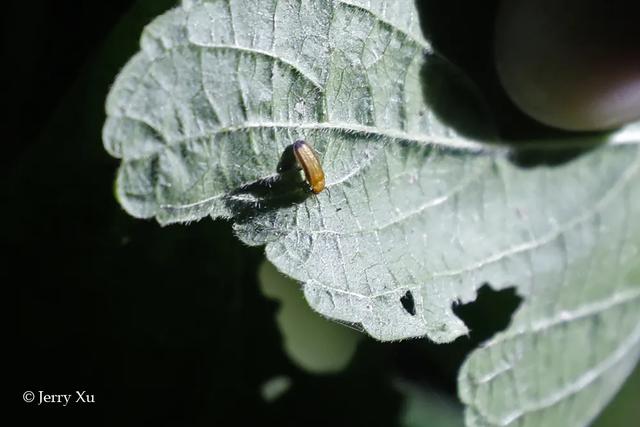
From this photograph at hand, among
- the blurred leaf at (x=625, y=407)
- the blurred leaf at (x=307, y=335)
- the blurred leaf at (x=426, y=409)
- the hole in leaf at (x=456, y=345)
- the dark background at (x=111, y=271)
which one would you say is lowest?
the blurred leaf at (x=625, y=407)

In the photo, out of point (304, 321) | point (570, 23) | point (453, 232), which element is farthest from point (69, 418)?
point (570, 23)

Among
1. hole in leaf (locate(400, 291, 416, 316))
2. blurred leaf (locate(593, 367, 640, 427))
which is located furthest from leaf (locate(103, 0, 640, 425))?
blurred leaf (locate(593, 367, 640, 427))

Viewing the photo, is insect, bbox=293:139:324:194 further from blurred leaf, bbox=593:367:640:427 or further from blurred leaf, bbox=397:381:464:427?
blurred leaf, bbox=593:367:640:427

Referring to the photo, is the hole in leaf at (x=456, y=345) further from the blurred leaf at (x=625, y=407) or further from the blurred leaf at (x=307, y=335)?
the blurred leaf at (x=625, y=407)

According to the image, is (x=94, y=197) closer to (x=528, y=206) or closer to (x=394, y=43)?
(x=394, y=43)

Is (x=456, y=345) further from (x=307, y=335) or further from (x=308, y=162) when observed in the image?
(x=308, y=162)

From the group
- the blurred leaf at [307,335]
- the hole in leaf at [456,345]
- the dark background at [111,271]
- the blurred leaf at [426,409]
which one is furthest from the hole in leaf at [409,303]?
the blurred leaf at [426,409]
